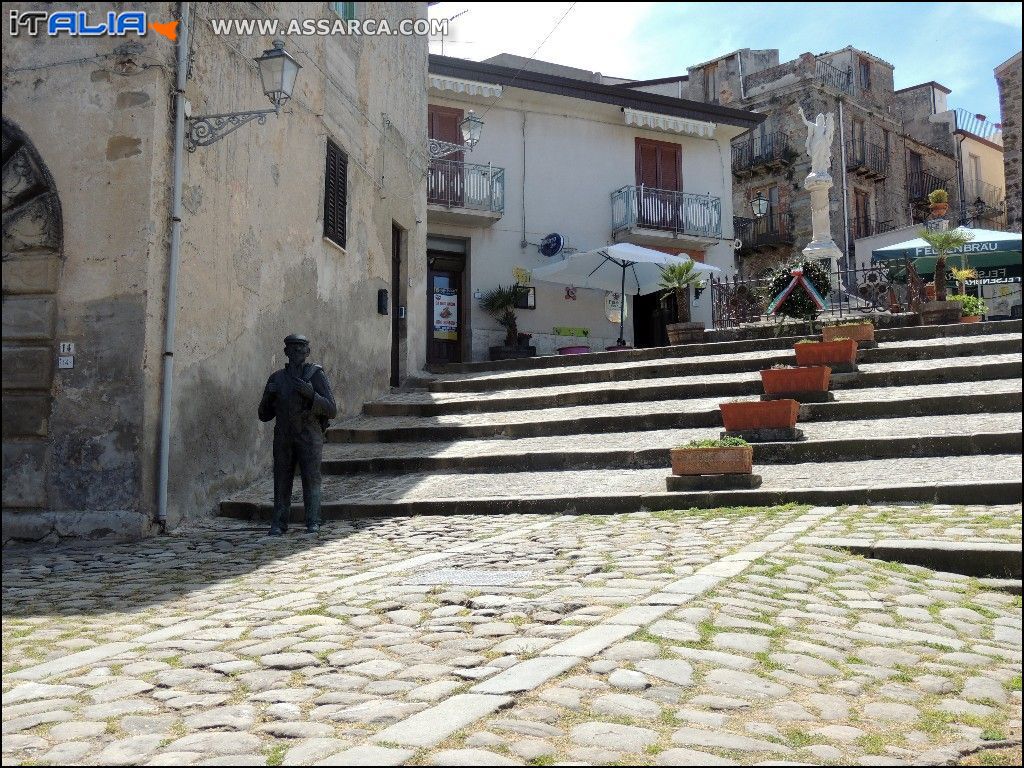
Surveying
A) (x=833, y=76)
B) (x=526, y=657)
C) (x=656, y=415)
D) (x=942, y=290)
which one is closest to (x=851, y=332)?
(x=942, y=290)

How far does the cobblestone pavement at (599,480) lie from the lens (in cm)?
764

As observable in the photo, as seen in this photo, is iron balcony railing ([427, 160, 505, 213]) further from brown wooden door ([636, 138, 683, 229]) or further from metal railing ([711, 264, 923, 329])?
metal railing ([711, 264, 923, 329])

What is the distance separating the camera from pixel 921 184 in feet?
112

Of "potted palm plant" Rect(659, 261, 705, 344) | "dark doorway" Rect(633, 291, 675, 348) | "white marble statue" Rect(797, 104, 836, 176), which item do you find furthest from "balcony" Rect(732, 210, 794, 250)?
"potted palm plant" Rect(659, 261, 705, 344)

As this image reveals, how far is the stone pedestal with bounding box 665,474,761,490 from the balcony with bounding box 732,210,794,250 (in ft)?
80.4

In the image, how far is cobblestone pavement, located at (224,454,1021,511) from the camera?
764cm

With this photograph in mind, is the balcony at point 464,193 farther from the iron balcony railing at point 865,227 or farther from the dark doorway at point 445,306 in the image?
the iron balcony railing at point 865,227

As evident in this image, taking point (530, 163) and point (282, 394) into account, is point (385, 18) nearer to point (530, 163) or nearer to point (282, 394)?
point (530, 163)

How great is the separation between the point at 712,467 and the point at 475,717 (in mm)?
5568

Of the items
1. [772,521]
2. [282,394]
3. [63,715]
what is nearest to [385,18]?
[282,394]

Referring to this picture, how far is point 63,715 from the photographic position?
311cm

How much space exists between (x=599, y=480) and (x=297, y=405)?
289 centimetres

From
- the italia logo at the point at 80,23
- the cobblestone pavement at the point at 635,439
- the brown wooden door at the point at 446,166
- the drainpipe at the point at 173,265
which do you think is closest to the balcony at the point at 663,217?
the brown wooden door at the point at 446,166

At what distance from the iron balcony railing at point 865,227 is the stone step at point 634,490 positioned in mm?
24527
